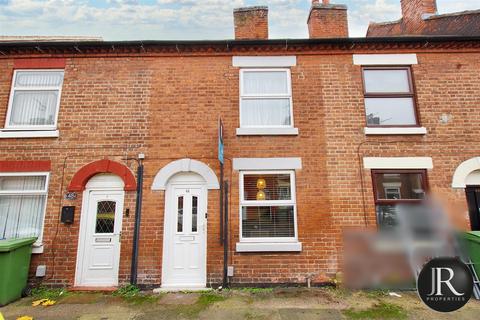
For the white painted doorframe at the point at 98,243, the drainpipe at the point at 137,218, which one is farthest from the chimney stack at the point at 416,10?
the white painted doorframe at the point at 98,243

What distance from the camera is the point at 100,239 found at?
6.48 m

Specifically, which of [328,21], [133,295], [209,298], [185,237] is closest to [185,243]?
[185,237]

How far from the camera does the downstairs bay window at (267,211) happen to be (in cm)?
635

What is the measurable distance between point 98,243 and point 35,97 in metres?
4.17

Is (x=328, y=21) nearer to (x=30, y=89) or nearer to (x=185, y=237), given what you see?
(x=185, y=237)

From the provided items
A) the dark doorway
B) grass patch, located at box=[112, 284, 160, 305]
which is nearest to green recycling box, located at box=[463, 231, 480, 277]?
the dark doorway

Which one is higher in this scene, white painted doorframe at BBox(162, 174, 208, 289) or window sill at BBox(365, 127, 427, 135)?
window sill at BBox(365, 127, 427, 135)

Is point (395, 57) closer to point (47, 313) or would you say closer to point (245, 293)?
point (245, 293)

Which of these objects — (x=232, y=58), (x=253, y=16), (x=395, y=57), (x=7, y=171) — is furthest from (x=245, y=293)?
(x=253, y=16)

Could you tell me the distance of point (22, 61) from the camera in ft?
23.7

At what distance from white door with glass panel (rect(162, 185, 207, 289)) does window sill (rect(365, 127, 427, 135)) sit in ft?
14.3

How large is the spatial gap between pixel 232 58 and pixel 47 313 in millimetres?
6796

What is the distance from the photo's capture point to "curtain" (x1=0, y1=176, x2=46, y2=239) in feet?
21.3

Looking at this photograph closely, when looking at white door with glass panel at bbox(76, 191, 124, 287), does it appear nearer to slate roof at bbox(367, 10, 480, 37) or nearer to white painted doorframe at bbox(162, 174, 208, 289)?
white painted doorframe at bbox(162, 174, 208, 289)
